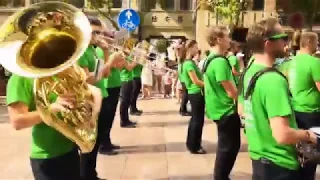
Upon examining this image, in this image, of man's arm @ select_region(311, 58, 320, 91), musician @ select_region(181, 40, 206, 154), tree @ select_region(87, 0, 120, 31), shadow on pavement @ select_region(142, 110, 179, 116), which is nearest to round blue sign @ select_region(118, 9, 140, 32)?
shadow on pavement @ select_region(142, 110, 179, 116)

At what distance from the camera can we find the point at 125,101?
1145 cm

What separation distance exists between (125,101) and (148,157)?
10.3ft

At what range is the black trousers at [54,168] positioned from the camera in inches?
148

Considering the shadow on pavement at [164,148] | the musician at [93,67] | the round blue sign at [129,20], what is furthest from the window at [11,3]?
the musician at [93,67]

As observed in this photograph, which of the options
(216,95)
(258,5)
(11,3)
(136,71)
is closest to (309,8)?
(258,5)

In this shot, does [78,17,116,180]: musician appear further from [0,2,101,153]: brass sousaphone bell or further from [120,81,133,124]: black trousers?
[120,81,133,124]: black trousers

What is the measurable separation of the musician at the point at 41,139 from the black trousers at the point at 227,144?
8.07 ft

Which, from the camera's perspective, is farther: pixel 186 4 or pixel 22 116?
pixel 186 4

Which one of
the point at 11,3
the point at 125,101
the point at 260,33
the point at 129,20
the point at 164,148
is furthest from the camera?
the point at 11,3

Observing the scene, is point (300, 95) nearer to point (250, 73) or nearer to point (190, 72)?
point (250, 73)

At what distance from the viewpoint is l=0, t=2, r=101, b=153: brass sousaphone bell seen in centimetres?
343

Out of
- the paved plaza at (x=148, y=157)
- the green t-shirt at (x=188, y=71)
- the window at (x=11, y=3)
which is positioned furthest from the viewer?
the window at (x=11, y=3)

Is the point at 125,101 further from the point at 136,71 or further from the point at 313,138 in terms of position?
the point at 313,138

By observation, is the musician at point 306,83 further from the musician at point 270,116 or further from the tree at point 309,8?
the tree at point 309,8
